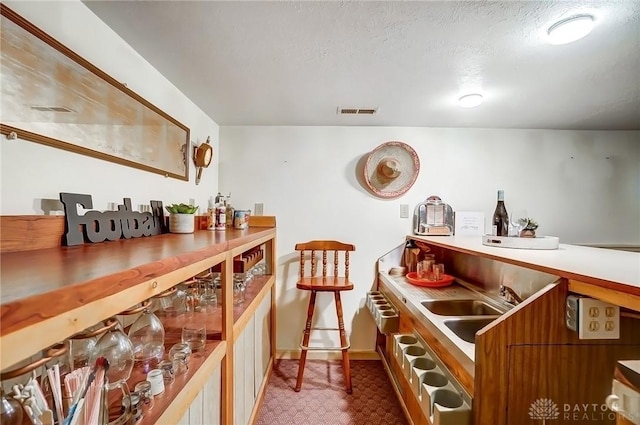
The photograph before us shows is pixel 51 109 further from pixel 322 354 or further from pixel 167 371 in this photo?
pixel 322 354

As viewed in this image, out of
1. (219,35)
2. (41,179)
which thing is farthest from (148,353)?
(219,35)

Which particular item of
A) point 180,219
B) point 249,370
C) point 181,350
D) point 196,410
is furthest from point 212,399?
point 180,219

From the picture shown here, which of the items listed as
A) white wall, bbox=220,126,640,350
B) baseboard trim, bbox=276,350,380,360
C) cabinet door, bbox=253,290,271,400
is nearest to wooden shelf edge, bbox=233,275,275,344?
cabinet door, bbox=253,290,271,400

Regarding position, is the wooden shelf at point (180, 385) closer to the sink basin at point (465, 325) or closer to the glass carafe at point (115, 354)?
the glass carafe at point (115, 354)

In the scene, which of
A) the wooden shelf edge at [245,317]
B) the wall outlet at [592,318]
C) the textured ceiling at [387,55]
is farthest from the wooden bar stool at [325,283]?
the wall outlet at [592,318]

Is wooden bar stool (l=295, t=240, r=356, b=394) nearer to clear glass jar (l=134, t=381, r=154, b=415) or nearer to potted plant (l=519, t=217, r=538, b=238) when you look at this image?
potted plant (l=519, t=217, r=538, b=238)

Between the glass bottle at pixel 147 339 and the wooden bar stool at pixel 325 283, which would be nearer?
the glass bottle at pixel 147 339

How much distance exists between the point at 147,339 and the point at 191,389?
270mm

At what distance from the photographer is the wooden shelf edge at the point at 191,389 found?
72 centimetres

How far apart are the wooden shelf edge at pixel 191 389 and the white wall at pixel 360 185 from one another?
1.55 m

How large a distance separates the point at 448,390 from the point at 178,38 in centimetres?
184

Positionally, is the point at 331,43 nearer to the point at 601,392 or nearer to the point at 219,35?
the point at 219,35

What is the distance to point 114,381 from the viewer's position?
77 centimetres

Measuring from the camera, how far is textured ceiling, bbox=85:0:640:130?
112cm
